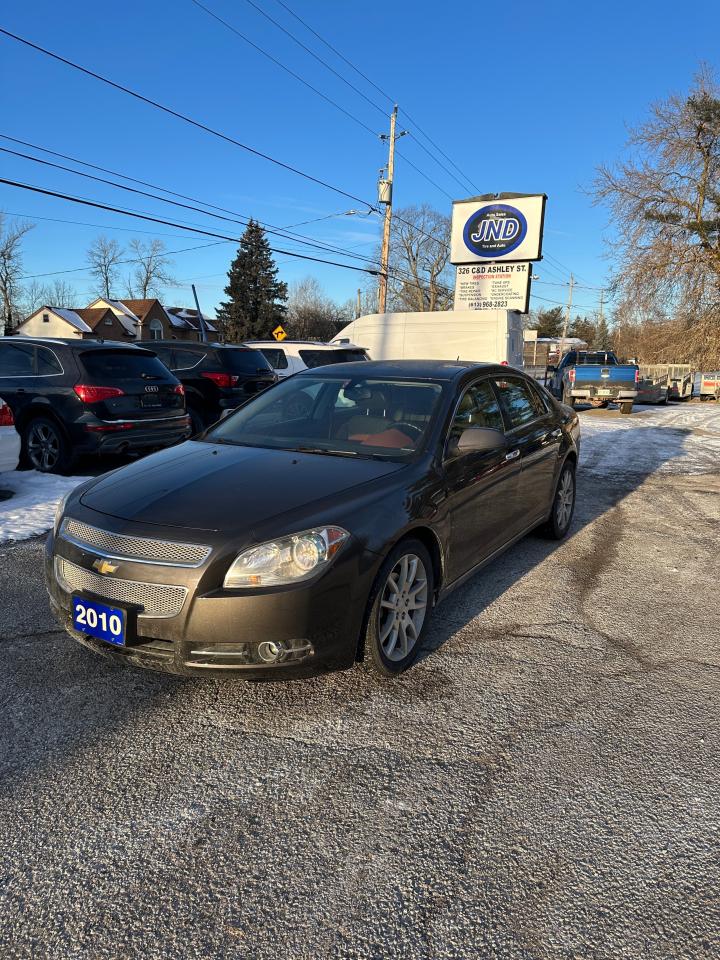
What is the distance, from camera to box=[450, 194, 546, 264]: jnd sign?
24.3 meters

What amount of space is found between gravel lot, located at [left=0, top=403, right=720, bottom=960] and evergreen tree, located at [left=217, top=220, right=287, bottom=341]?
55.6 metres

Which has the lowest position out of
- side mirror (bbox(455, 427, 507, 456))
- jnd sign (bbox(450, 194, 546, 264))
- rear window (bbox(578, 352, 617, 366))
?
side mirror (bbox(455, 427, 507, 456))

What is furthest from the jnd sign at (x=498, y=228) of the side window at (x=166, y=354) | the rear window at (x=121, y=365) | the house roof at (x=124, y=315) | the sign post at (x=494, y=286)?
the house roof at (x=124, y=315)

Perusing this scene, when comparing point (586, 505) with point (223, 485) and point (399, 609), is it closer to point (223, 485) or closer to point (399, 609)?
point (399, 609)

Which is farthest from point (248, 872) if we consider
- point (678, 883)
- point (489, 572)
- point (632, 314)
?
point (632, 314)

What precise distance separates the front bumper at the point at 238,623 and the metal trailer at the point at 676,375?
27519 millimetres

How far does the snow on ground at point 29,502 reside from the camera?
5.64 metres

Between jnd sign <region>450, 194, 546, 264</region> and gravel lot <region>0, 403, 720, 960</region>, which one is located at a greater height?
jnd sign <region>450, 194, 546, 264</region>

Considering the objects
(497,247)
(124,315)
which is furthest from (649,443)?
(124,315)

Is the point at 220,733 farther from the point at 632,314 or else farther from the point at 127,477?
the point at 632,314

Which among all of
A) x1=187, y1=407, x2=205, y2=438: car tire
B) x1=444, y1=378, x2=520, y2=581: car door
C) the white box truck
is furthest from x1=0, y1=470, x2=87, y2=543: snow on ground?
the white box truck

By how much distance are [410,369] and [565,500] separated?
7.34ft

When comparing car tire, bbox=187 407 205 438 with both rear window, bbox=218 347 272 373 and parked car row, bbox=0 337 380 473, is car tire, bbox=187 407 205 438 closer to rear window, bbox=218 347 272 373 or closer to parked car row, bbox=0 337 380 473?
rear window, bbox=218 347 272 373

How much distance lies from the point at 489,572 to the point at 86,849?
337 cm
